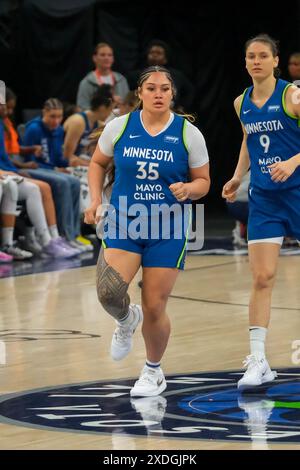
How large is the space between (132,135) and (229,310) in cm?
319

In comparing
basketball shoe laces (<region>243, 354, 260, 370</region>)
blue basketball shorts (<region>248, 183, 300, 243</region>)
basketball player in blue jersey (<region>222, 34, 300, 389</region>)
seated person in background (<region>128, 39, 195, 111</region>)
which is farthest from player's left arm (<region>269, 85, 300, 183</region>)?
seated person in background (<region>128, 39, 195, 111</region>)

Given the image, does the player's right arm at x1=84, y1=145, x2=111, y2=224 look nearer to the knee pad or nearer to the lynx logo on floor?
the knee pad

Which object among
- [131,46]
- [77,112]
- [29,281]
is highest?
[131,46]

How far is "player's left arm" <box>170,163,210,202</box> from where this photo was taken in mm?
6559

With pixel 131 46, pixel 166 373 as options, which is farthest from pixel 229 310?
pixel 131 46

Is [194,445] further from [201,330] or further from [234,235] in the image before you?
[234,235]

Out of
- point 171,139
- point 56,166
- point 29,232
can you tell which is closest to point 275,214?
point 171,139

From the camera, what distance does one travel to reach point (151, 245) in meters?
6.75

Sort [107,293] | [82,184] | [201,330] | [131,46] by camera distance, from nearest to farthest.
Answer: [107,293] < [201,330] < [82,184] < [131,46]

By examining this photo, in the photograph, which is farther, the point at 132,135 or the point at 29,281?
the point at 29,281

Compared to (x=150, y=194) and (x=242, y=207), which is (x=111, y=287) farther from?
(x=242, y=207)

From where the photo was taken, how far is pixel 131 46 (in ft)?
57.4

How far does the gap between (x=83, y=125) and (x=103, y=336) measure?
591cm

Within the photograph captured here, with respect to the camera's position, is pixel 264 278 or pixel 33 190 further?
pixel 33 190
